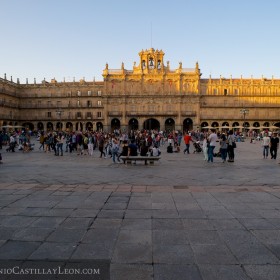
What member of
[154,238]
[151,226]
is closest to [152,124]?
[151,226]

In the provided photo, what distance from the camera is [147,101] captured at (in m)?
57.2

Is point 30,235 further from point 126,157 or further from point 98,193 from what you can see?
point 126,157

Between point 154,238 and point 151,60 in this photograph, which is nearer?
point 154,238

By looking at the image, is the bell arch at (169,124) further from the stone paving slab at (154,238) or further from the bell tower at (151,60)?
the stone paving slab at (154,238)

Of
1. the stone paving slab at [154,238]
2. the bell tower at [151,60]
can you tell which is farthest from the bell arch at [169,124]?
the stone paving slab at [154,238]

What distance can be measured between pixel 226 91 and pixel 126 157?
5212cm

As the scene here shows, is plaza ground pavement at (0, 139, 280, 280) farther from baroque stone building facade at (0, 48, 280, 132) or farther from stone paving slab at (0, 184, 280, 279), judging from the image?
baroque stone building facade at (0, 48, 280, 132)

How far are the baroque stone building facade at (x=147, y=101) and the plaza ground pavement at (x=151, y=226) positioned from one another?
49762 mm

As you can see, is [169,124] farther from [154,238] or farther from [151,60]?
[154,238]

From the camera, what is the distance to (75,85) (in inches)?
2447

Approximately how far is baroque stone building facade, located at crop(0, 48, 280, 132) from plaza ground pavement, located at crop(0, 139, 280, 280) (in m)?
49.8

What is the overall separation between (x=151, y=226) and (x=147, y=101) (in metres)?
53.4

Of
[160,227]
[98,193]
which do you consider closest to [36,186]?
[98,193]

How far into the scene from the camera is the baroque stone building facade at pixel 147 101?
57281 mm
